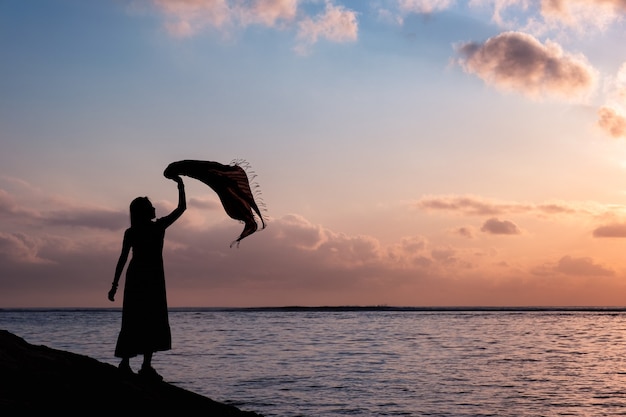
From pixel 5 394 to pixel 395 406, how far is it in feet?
42.6

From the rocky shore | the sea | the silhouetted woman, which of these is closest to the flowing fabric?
the silhouetted woman

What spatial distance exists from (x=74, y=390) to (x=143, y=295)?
2117 millimetres

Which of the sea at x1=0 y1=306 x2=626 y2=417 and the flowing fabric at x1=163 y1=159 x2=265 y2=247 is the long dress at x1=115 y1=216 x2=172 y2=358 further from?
the sea at x1=0 y1=306 x2=626 y2=417

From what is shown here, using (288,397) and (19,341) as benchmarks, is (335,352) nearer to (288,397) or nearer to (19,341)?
(288,397)

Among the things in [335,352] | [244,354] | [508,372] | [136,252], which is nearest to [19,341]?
[136,252]

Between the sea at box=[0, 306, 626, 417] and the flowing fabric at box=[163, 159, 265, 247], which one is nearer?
the flowing fabric at box=[163, 159, 265, 247]

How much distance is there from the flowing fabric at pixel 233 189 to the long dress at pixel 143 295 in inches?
35.1

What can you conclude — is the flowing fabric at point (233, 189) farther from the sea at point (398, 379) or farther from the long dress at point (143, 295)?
the sea at point (398, 379)

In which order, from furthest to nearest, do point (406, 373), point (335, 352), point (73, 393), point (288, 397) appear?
point (335, 352) < point (406, 373) < point (288, 397) < point (73, 393)

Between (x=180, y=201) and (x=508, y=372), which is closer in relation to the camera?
(x=180, y=201)

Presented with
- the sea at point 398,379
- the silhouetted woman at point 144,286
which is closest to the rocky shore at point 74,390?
the silhouetted woman at point 144,286

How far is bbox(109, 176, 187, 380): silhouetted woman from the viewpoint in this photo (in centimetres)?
975

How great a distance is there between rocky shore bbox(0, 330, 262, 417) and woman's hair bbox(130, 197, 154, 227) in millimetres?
1988

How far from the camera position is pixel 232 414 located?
9711 millimetres
